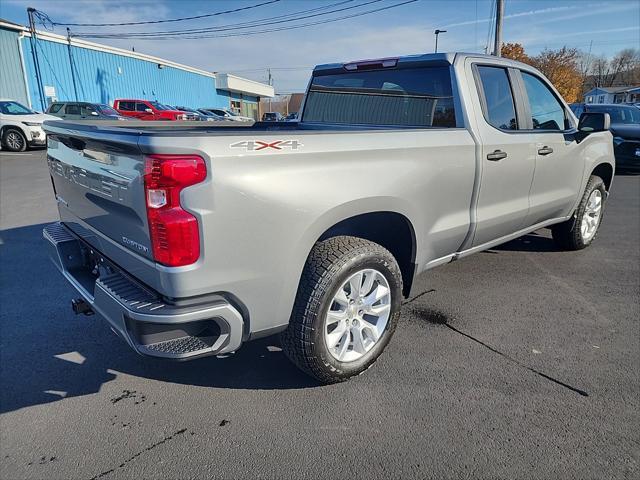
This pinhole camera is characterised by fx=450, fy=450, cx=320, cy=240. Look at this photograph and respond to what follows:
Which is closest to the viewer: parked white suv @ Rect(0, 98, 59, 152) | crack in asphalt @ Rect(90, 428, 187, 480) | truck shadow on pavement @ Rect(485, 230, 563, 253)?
crack in asphalt @ Rect(90, 428, 187, 480)

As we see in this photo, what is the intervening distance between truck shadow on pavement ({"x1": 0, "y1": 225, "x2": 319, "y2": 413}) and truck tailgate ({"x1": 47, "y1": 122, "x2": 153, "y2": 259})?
0.89 m

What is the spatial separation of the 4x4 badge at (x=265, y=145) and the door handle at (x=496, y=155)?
176 centimetres

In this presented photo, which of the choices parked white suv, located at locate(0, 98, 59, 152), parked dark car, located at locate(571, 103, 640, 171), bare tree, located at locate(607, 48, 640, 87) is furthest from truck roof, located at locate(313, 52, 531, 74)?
bare tree, located at locate(607, 48, 640, 87)

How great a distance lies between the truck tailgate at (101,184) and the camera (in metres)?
2.05

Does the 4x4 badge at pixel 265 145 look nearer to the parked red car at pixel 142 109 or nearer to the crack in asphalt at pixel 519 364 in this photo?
the crack in asphalt at pixel 519 364

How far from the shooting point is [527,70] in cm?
403

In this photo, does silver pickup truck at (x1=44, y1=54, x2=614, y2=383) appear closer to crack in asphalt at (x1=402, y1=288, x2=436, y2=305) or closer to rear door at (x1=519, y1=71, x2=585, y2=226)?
rear door at (x1=519, y1=71, x2=585, y2=226)

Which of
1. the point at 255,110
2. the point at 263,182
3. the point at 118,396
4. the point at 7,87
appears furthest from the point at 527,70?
the point at 255,110

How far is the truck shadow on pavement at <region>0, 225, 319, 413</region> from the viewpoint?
2807 millimetres

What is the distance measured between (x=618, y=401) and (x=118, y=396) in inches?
116

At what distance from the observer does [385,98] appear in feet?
12.7

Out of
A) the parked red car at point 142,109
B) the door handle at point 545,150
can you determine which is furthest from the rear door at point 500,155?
the parked red car at point 142,109

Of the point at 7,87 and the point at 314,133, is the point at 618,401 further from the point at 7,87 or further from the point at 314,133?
the point at 7,87

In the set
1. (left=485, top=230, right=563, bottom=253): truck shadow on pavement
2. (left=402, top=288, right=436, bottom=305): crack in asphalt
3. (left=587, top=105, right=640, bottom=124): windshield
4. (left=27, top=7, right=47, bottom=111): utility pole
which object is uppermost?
(left=27, top=7, right=47, bottom=111): utility pole
